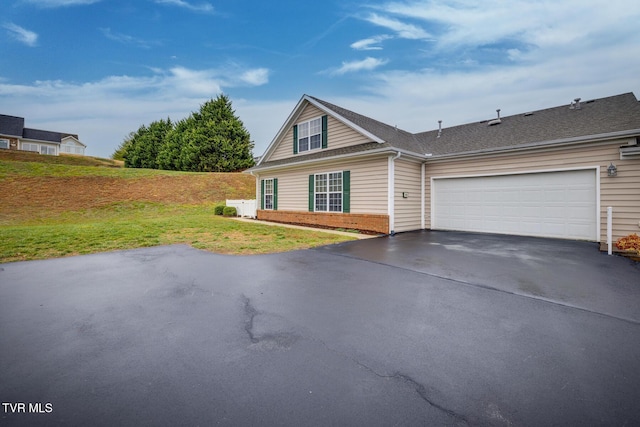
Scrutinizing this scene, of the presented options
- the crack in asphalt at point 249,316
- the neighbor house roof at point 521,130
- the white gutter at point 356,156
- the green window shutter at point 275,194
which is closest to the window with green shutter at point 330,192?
the white gutter at point 356,156

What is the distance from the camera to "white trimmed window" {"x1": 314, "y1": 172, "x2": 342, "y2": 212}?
12.4m

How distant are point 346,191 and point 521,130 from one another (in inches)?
289

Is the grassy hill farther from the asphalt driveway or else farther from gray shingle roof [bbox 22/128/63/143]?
gray shingle roof [bbox 22/128/63/143]

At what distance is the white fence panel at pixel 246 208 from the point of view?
17234mm

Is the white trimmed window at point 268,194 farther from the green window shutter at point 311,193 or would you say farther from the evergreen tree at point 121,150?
the evergreen tree at point 121,150

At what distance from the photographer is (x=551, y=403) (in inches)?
73.9

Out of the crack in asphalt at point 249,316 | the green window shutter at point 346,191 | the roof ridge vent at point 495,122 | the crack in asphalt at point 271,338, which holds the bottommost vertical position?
the crack in asphalt at point 271,338

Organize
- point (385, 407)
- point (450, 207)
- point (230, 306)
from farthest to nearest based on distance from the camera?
point (450, 207), point (230, 306), point (385, 407)

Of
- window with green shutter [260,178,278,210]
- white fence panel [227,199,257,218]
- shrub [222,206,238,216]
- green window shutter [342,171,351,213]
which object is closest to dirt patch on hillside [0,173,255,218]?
shrub [222,206,238,216]

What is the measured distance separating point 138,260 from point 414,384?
655 centimetres

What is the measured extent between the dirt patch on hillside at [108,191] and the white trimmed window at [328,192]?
1259 cm

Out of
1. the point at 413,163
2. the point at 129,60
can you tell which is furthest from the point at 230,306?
the point at 129,60

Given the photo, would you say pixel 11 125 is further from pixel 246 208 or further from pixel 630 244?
pixel 630 244

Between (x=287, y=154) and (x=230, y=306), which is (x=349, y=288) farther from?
(x=287, y=154)
